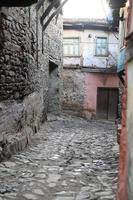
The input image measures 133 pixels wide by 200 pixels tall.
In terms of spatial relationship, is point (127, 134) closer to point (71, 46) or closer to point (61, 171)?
point (61, 171)

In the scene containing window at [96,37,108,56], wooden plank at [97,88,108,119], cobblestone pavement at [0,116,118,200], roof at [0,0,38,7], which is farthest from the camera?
window at [96,37,108,56]

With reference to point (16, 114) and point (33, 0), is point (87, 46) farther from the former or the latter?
point (33, 0)

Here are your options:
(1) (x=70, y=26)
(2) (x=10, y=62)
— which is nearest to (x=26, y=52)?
(2) (x=10, y=62)

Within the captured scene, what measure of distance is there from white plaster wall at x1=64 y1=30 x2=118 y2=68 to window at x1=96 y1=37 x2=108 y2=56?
6.3 inches

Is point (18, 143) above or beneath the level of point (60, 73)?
beneath

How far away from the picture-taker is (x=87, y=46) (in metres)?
18.6

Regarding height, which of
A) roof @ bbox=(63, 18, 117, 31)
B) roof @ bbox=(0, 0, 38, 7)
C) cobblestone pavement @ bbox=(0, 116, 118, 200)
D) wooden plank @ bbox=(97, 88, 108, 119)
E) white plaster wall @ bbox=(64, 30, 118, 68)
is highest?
roof @ bbox=(63, 18, 117, 31)

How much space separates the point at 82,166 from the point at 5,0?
3.30 metres

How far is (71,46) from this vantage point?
18.8m

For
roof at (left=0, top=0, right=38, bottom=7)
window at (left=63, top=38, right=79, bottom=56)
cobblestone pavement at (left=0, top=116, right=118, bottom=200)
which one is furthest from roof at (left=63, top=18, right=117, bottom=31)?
roof at (left=0, top=0, right=38, bottom=7)

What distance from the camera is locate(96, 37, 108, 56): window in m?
18.5

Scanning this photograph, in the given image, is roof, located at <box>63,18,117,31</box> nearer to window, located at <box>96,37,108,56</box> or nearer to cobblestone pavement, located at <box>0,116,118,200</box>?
window, located at <box>96,37,108,56</box>

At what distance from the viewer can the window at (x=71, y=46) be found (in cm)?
1867

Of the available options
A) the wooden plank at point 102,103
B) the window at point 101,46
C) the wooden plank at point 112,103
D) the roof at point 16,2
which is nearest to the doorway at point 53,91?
the wooden plank at point 102,103
